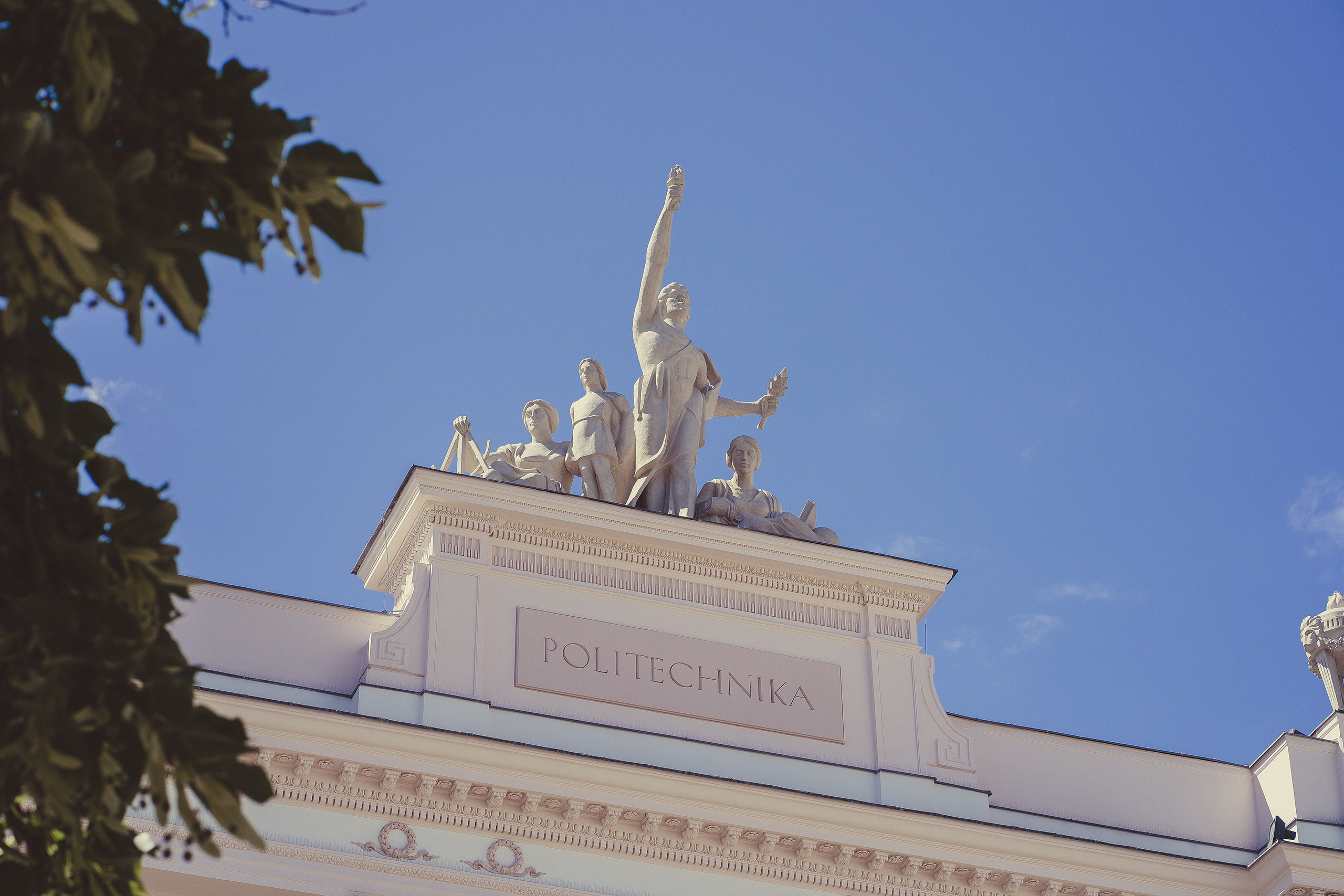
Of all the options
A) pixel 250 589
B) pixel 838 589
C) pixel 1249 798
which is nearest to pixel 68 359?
pixel 250 589

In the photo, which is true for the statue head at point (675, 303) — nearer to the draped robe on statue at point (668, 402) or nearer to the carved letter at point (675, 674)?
the draped robe on statue at point (668, 402)

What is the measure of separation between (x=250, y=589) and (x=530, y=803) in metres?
3.02

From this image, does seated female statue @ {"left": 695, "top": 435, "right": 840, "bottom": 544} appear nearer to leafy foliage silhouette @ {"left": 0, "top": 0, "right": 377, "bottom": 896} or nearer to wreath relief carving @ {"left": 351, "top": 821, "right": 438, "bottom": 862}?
wreath relief carving @ {"left": 351, "top": 821, "right": 438, "bottom": 862}

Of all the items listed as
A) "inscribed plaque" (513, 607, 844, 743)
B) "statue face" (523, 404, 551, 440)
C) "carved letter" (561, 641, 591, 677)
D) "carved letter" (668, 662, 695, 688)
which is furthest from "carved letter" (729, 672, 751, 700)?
"statue face" (523, 404, 551, 440)

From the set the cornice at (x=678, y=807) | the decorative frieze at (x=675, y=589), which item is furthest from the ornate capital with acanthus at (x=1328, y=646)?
the decorative frieze at (x=675, y=589)

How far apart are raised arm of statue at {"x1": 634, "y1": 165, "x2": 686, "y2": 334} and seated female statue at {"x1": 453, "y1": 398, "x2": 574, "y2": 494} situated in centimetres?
155

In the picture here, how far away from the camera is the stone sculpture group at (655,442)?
17734mm

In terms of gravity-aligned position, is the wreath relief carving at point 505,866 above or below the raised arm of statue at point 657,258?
below

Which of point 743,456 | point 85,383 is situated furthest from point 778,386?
point 85,383

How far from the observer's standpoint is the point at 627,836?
1527 centimetres

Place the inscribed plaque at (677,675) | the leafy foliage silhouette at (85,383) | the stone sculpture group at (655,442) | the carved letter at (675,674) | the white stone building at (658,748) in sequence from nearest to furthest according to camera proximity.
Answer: the leafy foliage silhouette at (85,383), the white stone building at (658,748), the inscribed plaque at (677,675), the carved letter at (675,674), the stone sculpture group at (655,442)

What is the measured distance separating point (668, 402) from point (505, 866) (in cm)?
537

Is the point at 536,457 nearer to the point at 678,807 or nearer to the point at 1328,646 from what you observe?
the point at 678,807

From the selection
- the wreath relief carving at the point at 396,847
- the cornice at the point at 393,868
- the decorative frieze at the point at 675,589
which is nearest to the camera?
the cornice at the point at 393,868
